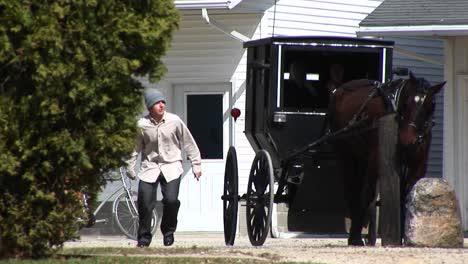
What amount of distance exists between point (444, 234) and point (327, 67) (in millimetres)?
3199

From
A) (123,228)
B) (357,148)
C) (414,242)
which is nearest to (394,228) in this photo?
(414,242)

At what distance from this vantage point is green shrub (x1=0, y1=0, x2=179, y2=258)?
10.2 m

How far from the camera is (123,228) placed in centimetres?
1958

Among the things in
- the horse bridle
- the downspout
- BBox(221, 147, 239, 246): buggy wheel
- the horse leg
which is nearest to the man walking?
BBox(221, 147, 239, 246): buggy wheel

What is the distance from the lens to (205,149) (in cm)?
2077

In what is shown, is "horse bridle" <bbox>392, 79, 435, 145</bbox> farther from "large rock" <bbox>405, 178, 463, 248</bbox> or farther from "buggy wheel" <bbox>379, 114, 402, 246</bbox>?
"large rock" <bbox>405, 178, 463, 248</bbox>

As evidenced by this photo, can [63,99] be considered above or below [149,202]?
above

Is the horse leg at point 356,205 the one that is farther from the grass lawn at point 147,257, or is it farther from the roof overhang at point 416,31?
the roof overhang at point 416,31

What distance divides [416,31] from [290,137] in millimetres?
5146

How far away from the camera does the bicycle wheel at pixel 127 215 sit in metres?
19.5

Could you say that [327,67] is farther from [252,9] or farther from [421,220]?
[252,9]

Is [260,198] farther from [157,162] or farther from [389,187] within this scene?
[389,187]

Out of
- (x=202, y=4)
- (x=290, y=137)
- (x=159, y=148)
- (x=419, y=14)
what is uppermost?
(x=202, y=4)

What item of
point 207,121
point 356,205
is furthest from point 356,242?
point 207,121
